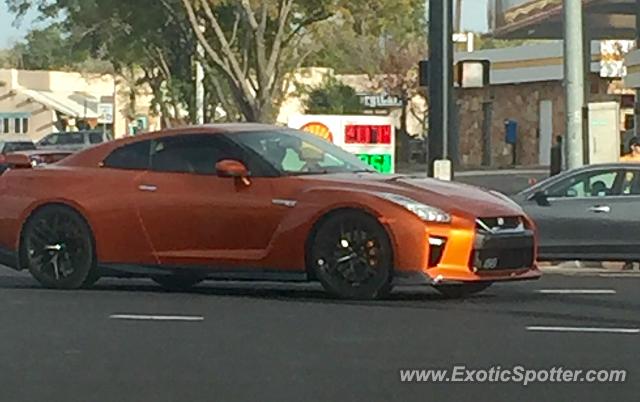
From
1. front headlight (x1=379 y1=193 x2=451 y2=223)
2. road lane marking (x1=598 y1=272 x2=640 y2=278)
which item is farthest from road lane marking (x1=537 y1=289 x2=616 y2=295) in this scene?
road lane marking (x1=598 y1=272 x2=640 y2=278)

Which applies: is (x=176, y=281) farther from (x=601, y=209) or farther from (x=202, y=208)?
(x=601, y=209)

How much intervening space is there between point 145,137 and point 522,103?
43.2 metres

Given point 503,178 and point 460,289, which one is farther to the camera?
point 503,178

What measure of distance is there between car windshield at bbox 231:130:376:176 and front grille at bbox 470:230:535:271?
145 centimetres

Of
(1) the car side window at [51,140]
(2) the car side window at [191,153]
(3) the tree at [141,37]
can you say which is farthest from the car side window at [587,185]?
(1) the car side window at [51,140]

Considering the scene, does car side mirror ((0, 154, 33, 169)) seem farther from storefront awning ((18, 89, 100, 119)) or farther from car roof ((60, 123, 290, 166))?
storefront awning ((18, 89, 100, 119))

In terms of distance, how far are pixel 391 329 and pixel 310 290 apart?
297 cm

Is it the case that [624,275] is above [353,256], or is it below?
below

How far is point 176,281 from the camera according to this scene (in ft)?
46.4

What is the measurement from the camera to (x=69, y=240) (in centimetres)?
1374

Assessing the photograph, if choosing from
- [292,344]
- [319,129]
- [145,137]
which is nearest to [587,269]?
[319,129]

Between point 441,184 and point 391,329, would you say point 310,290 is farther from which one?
point 391,329

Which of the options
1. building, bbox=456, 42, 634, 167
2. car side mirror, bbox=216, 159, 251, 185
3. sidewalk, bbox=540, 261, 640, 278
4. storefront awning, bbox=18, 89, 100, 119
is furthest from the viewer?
storefront awning, bbox=18, 89, 100, 119

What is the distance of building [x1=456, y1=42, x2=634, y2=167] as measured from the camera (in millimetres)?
53312
